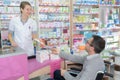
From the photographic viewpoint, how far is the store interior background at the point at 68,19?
5152 mm

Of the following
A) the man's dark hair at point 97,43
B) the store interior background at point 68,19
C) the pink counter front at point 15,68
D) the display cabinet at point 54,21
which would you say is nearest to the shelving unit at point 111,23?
the store interior background at point 68,19

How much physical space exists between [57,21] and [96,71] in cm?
354

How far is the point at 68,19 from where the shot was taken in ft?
18.9

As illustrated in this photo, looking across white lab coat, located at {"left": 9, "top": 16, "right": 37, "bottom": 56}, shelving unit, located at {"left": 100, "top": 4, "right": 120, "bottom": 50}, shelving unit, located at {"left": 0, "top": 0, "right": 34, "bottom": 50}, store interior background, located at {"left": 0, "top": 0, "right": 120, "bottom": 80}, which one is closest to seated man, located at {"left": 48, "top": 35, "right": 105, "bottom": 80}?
white lab coat, located at {"left": 9, "top": 16, "right": 37, "bottom": 56}

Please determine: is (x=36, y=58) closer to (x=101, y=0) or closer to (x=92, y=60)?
(x=92, y=60)

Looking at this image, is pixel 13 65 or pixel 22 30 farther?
pixel 22 30

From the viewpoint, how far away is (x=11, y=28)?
341 cm

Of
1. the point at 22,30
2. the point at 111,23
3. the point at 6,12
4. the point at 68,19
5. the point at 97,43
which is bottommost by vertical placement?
the point at 97,43

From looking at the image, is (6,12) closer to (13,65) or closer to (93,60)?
(13,65)

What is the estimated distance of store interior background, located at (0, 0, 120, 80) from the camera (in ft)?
16.9

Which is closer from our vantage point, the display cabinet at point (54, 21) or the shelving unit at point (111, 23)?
the display cabinet at point (54, 21)

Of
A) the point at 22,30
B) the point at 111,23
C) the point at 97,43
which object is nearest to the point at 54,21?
the point at 111,23

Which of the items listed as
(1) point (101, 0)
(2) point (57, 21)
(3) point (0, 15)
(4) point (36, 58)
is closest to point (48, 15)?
(2) point (57, 21)

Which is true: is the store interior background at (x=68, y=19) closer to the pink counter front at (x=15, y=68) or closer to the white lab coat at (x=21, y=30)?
the white lab coat at (x=21, y=30)
